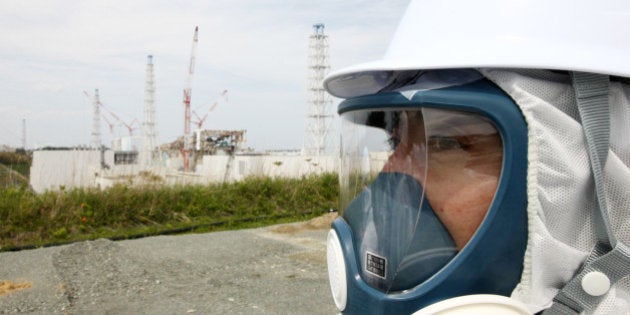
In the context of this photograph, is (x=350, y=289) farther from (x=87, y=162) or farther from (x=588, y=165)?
(x=87, y=162)

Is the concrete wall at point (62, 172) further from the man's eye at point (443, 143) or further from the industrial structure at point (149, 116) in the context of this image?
the industrial structure at point (149, 116)

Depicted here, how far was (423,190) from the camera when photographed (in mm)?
1527

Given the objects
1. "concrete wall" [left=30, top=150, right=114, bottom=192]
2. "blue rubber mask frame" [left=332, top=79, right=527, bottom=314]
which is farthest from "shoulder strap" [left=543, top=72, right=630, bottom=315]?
"concrete wall" [left=30, top=150, right=114, bottom=192]

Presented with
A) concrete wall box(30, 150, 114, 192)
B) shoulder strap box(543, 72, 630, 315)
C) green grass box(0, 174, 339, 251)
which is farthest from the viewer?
concrete wall box(30, 150, 114, 192)

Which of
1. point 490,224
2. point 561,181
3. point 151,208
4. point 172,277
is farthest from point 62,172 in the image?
point 561,181

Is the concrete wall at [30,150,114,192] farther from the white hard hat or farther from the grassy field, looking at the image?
the white hard hat

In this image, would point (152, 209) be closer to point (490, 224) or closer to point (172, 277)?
point (172, 277)

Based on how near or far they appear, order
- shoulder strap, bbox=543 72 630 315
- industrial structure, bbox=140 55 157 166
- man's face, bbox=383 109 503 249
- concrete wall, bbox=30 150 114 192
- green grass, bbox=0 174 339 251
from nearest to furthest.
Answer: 1. shoulder strap, bbox=543 72 630 315
2. man's face, bbox=383 109 503 249
3. green grass, bbox=0 174 339 251
4. concrete wall, bbox=30 150 114 192
5. industrial structure, bbox=140 55 157 166

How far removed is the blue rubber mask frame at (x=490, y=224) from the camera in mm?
1385

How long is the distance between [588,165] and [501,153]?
0.20m

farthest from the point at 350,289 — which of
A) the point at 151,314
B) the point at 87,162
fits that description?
the point at 87,162

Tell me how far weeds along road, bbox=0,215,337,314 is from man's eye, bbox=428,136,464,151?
2.89 meters

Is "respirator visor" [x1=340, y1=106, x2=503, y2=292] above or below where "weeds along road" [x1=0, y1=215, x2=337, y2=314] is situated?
above

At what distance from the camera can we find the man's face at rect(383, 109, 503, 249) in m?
1.45
